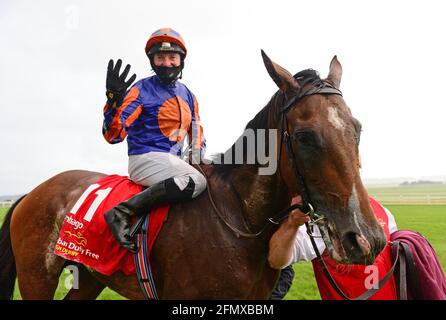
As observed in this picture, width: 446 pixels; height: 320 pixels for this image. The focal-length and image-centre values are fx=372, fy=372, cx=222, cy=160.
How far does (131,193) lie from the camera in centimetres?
329

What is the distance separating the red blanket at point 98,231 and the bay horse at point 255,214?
0.15 metres

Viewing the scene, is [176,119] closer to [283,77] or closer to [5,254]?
[283,77]

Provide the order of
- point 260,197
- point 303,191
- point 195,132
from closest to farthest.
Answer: point 303,191 → point 260,197 → point 195,132

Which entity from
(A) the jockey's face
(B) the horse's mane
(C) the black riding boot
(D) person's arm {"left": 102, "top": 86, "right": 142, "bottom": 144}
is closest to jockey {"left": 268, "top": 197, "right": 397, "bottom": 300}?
(B) the horse's mane

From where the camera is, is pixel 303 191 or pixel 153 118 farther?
pixel 153 118

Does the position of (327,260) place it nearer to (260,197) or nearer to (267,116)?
(260,197)

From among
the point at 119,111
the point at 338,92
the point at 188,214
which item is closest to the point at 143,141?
the point at 119,111

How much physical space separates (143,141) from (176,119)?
1.17 ft

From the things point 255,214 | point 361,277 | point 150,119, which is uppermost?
point 150,119

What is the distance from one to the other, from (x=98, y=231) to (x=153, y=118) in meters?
1.09

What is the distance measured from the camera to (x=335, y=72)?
9.27ft

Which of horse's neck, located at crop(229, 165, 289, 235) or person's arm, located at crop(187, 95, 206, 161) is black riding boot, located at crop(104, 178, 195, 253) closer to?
horse's neck, located at crop(229, 165, 289, 235)

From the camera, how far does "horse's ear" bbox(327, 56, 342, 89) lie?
2.73 metres

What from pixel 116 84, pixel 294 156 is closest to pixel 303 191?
pixel 294 156
